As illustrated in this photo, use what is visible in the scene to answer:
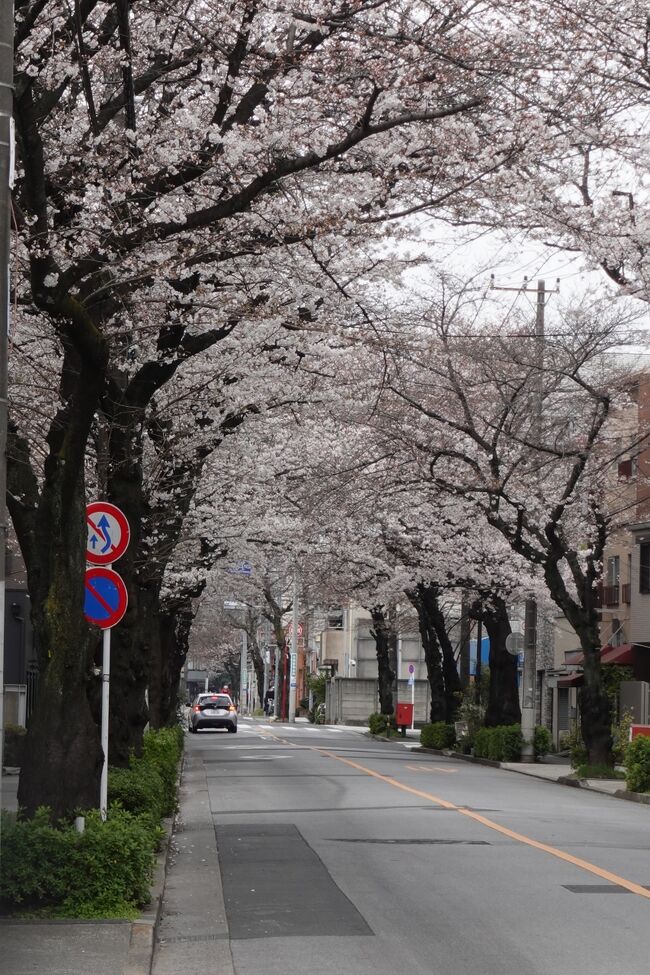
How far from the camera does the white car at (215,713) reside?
182ft

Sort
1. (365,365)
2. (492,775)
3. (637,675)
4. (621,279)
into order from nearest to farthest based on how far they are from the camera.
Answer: (621,279) → (365,365) → (492,775) → (637,675)

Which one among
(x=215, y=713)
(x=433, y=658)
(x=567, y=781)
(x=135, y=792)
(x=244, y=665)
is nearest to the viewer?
(x=135, y=792)

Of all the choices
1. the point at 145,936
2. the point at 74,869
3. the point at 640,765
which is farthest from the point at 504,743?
the point at 145,936

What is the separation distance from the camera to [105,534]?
1165cm

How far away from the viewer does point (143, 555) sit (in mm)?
18734

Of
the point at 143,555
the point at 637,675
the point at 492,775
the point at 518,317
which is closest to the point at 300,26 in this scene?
the point at 143,555

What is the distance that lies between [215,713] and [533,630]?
87.9ft

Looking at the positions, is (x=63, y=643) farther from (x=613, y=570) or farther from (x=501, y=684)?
(x=613, y=570)

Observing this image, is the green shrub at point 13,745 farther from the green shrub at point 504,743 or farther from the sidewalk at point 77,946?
the sidewalk at point 77,946

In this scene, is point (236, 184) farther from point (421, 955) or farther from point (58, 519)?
point (421, 955)

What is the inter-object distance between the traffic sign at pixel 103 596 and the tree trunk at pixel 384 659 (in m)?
39.4

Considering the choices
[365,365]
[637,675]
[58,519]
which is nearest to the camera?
[58,519]

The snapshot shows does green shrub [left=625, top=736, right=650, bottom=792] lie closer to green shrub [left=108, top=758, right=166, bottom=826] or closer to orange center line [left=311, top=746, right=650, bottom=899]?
orange center line [left=311, top=746, right=650, bottom=899]

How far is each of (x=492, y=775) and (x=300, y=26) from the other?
20252 mm
